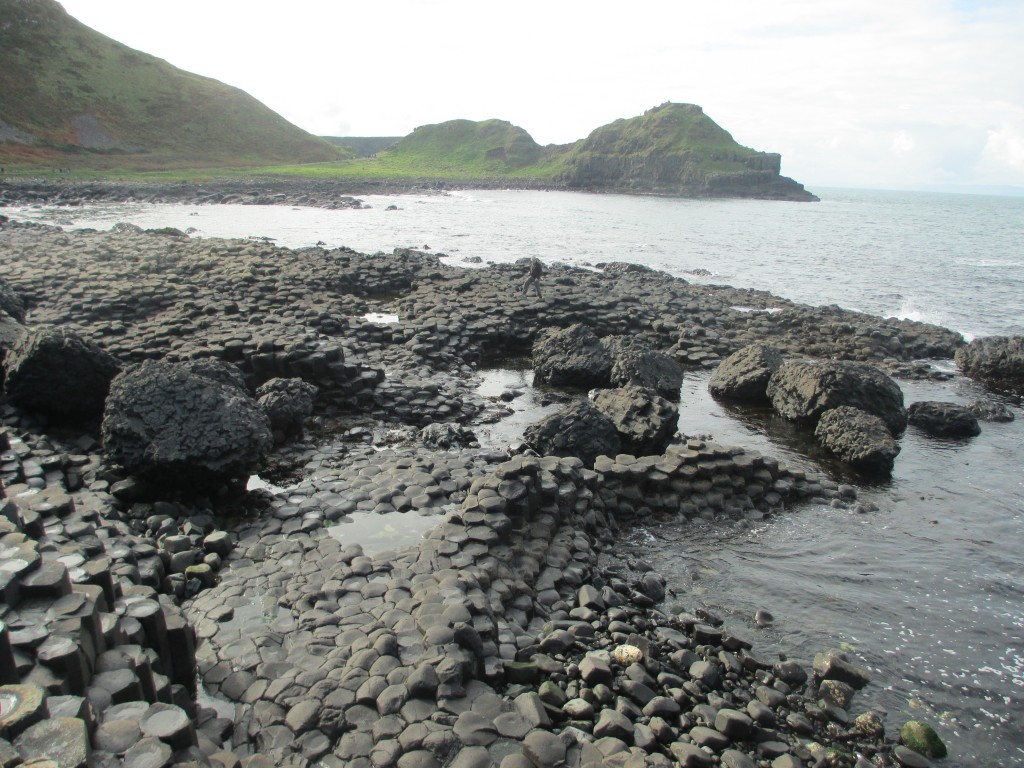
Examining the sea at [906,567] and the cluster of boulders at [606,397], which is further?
the cluster of boulders at [606,397]

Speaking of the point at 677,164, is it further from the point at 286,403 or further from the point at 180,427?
the point at 180,427

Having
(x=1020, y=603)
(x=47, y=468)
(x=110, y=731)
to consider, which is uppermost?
(x=110, y=731)

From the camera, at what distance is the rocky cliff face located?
142 metres

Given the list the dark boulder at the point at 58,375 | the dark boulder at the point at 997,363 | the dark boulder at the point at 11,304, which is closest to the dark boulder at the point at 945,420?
the dark boulder at the point at 997,363

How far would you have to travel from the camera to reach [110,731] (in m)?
4.65

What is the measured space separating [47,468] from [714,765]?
10.3m

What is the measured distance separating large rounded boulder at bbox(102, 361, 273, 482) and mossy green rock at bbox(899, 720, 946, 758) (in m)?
9.53

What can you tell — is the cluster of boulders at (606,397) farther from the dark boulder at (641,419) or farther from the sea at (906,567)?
the sea at (906,567)

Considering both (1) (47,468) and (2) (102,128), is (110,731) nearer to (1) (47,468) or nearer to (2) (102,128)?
(1) (47,468)

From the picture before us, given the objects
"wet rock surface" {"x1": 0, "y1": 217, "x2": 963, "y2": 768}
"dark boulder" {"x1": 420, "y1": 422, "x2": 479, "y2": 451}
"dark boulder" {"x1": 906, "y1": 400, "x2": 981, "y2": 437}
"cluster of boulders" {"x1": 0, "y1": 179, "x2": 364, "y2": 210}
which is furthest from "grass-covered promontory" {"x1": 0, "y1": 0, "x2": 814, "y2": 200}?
"dark boulder" {"x1": 906, "y1": 400, "x2": 981, "y2": 437}

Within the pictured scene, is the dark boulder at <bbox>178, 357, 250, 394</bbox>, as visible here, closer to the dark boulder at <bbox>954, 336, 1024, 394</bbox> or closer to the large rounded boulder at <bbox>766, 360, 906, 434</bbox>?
the large rounded boulder at <bbox>766, 360, 906, 434</bbox>

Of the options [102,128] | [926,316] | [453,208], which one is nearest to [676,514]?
[926,316]

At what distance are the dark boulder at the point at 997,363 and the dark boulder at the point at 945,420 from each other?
17.3ft

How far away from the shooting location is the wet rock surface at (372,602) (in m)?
5.64
